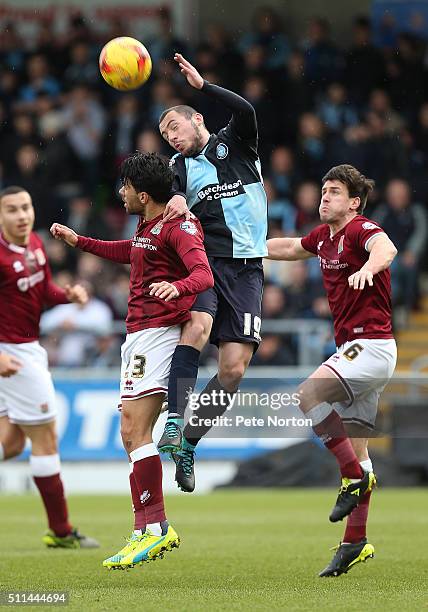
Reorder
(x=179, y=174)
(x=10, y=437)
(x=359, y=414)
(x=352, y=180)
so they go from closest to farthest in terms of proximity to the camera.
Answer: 1. (x=352, y=180)
2. (x=359, y=414)
3. (x=179, y=174)
4. (x=10, y=437)

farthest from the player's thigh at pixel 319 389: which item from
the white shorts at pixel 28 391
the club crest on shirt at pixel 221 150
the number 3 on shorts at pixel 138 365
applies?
the white shorts at pixel 28 391

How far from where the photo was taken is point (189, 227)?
782 centimetres

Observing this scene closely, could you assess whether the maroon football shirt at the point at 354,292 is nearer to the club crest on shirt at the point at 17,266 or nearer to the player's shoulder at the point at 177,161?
the player's shoulder at the point at 177,161

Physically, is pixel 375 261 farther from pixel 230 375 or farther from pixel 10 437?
pixel 10 437

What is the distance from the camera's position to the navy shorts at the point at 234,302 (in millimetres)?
8734

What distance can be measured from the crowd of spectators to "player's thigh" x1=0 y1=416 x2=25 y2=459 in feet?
21.7

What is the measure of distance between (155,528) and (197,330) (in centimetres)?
127

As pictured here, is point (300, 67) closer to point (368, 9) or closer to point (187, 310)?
point (368, 9)

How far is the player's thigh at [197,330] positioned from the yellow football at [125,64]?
1.60 m

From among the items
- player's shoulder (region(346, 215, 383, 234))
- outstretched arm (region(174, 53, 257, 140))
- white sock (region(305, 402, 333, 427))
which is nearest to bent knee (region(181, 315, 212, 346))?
white sock (region(305, 402, 333, 427))

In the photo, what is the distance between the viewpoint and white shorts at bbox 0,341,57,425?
9.62 metres

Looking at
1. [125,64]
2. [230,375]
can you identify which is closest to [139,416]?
[230,375]

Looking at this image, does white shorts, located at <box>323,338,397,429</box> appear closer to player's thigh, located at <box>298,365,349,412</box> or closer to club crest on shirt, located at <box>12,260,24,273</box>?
player's thigh, located at <box>298,365,349,412</box>

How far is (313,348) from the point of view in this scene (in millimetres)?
15891
